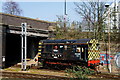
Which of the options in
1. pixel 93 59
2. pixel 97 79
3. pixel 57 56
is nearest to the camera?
pixel 97 79

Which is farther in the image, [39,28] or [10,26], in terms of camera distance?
[39,28]

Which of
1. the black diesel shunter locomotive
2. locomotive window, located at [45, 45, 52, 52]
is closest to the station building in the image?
locomotive window, located at [45, 45, 52, 52]

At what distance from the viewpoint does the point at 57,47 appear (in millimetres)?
19547

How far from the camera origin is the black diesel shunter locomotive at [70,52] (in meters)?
17.4

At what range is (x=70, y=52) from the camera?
723 inches

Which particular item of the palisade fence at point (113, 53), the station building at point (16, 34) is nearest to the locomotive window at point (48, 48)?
the station building at point (16, 34)

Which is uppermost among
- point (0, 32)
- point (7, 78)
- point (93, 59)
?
point (0, 32)

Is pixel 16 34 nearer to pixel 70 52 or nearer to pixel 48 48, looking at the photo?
pixel 48 48

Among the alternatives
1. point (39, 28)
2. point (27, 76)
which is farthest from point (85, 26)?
point (27, 76)

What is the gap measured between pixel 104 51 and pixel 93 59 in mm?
3267

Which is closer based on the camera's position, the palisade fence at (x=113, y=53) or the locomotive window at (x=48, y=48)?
the palisade fence at (x=113, y=53)

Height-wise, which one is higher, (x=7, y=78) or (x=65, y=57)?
(x=65, y=57)

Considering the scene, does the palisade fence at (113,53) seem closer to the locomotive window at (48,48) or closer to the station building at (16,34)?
the locomotive window at (48,48)

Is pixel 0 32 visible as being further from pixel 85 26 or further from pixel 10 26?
pixel 85 26
